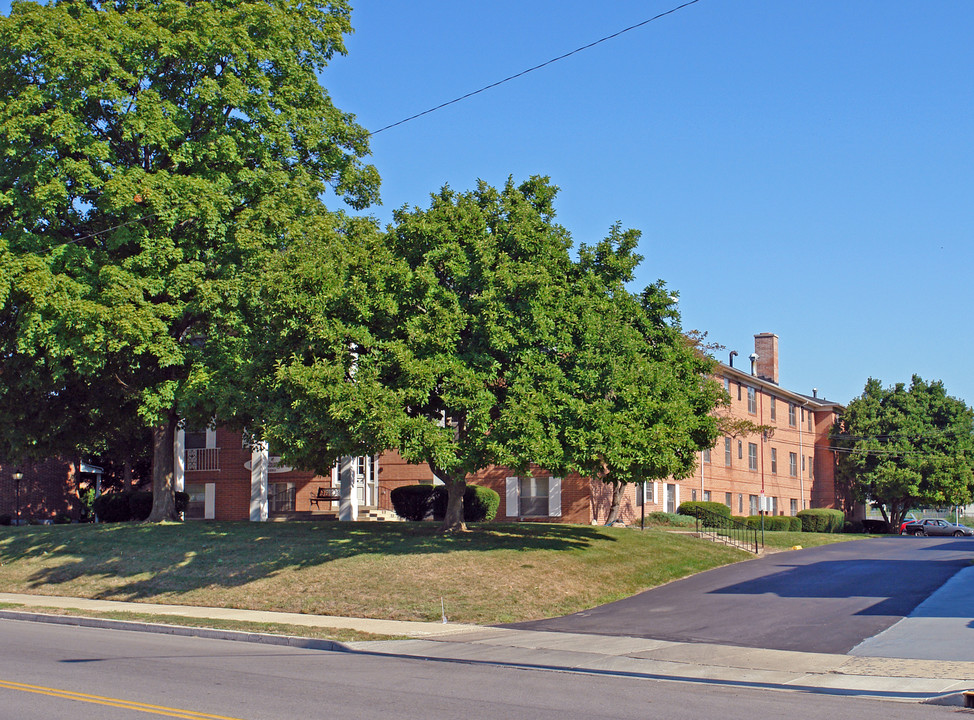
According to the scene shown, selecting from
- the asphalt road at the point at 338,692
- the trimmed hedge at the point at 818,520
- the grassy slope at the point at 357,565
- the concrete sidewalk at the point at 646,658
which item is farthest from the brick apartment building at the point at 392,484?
the asphalt road at the point at 338,692

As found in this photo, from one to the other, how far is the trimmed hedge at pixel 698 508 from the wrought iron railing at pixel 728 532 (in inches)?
6.9

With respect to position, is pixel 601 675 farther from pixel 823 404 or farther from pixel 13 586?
pixel 823 404

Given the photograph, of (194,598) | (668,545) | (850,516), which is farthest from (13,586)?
(850,516)

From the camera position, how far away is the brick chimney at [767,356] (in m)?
59.1

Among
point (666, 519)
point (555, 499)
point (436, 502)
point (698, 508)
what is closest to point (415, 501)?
point (436, 502)

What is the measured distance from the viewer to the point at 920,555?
→ 101 feet

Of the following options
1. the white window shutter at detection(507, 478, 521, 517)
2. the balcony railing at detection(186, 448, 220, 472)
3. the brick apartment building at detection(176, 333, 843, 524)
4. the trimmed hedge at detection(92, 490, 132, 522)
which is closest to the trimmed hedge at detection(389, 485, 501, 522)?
the brick apartment building at detection(176, 333, 843, 524)

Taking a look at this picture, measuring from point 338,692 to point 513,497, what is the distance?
28254 millimetres

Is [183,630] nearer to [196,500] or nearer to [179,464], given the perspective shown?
[179,464]

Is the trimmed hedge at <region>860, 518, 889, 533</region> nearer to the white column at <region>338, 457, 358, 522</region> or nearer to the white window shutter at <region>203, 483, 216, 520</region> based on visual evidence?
the white column at <region>338, 457, 358, 522</region>

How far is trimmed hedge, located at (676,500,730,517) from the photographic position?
4222 cm

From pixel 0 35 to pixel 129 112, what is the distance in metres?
4.04

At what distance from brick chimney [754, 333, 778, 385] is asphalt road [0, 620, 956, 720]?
48.8 m

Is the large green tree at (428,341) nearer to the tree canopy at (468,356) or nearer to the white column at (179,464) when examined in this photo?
the tree canopy at (468,356)
